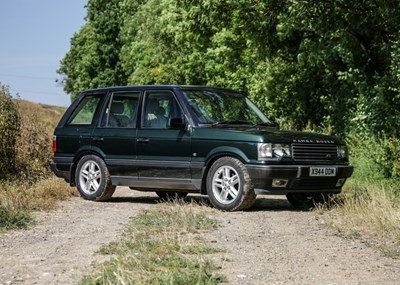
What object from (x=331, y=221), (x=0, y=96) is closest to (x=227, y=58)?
(x=0, y=96)

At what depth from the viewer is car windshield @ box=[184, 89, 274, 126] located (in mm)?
12320

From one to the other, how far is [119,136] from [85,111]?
50.2 inches

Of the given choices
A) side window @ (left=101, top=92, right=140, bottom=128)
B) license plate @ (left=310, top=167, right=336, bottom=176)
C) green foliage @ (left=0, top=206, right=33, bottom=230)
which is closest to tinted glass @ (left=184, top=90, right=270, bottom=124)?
side window @ (left=101, top=92, right=140, bottom=128)

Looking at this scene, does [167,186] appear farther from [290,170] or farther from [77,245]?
[77,245]

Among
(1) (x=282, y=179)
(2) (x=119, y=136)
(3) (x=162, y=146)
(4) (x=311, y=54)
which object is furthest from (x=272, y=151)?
(4) (x=311, y=54)

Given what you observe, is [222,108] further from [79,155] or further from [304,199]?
[79,155]

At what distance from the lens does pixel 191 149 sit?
12.1 metres

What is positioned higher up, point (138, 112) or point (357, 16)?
point (357, 16)

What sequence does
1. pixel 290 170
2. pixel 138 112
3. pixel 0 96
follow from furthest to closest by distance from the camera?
pixel 0 96 → pixel 138 112 → pixel 290 170

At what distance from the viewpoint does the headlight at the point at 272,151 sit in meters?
11.3

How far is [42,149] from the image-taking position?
17.6 metres

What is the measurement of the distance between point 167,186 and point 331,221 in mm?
3060

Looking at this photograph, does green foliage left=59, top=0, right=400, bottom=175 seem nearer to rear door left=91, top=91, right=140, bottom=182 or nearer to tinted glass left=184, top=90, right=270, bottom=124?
tinted glass left=184, top=90, right=270, bottom=124

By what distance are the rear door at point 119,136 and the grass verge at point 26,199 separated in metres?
1.14
